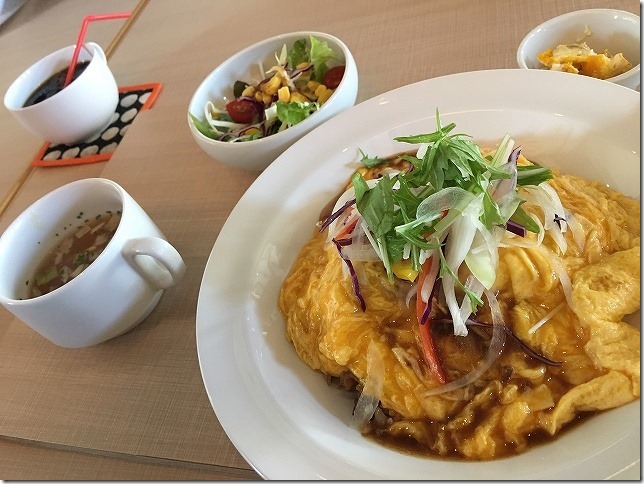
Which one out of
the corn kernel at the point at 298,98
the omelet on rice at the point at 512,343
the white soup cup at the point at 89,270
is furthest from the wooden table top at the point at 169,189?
the omelet on rice at the point at 512,343

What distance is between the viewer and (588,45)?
176cm

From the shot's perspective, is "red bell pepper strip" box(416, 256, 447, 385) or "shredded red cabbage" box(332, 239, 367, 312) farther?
"shredded red cabbage" box(332, 239, 367, 312)

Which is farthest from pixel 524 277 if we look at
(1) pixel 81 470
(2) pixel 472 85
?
(1) pixel 81 470

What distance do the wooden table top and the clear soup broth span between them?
0.23 metres

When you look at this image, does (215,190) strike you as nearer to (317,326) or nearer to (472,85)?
(317,326)

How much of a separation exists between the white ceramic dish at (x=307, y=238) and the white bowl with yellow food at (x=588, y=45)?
0.18 meters

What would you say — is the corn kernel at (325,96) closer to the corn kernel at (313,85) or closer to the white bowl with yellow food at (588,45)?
the corn kernel at (313,85)

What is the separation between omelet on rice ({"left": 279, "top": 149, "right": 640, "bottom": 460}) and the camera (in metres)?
1.16

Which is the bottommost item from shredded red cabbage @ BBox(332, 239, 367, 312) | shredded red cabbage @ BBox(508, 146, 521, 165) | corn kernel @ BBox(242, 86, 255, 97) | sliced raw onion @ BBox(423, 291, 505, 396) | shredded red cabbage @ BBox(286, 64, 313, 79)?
sliced raw onion @ BBox(423, 291, 505, 396)

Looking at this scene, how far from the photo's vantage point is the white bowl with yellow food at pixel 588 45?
5.37 feet

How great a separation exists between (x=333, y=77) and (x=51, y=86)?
50.4 inches

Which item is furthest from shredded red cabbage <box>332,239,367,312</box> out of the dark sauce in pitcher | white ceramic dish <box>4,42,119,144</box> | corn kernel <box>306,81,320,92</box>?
the dark sauce in pitcher

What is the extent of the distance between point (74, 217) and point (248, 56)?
910 mm

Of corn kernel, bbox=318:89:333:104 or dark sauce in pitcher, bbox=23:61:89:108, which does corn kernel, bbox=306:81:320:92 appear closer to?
corn kernel, bbox=318:89:333:104
